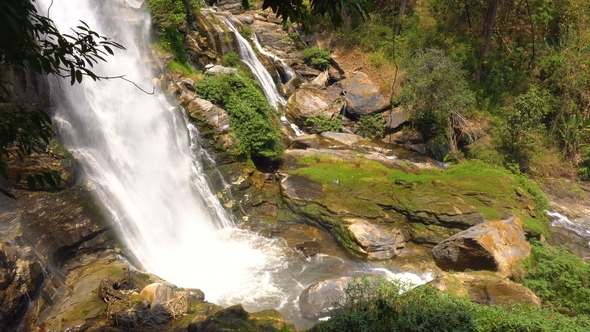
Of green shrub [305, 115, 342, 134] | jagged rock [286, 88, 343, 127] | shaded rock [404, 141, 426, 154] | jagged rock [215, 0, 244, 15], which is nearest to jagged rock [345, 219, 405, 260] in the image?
shaded rock [404, 141, 426, 154]

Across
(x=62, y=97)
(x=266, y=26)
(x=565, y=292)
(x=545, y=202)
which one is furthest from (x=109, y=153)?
(x=266, y=26)

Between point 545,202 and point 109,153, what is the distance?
44.1 ft

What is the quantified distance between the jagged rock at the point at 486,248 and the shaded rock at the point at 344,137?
7719 mm

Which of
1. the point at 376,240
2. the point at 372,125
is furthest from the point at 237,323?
the point at 372,125

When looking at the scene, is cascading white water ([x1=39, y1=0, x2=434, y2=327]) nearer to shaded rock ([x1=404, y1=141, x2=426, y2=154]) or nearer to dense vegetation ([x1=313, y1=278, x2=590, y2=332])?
dense vegetation ([x1=313, y1=278, x2=590, y2=332])

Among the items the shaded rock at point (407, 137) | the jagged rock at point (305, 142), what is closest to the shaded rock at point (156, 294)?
the jagged rock at point (305, 142)

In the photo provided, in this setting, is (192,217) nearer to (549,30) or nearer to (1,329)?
(1,329)

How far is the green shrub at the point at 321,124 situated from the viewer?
701 inches

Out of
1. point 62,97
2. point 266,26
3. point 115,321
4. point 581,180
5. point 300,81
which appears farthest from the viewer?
point 266,26

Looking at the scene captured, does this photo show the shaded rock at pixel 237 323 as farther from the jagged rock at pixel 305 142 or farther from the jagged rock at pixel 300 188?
the jagged rock at pixel 305 142

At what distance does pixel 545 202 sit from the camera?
12594 mm

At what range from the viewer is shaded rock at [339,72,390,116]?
62.3ft

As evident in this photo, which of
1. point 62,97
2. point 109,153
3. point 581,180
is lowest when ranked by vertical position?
point 581,180

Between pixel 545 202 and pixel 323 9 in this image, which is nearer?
pixel 323 9
